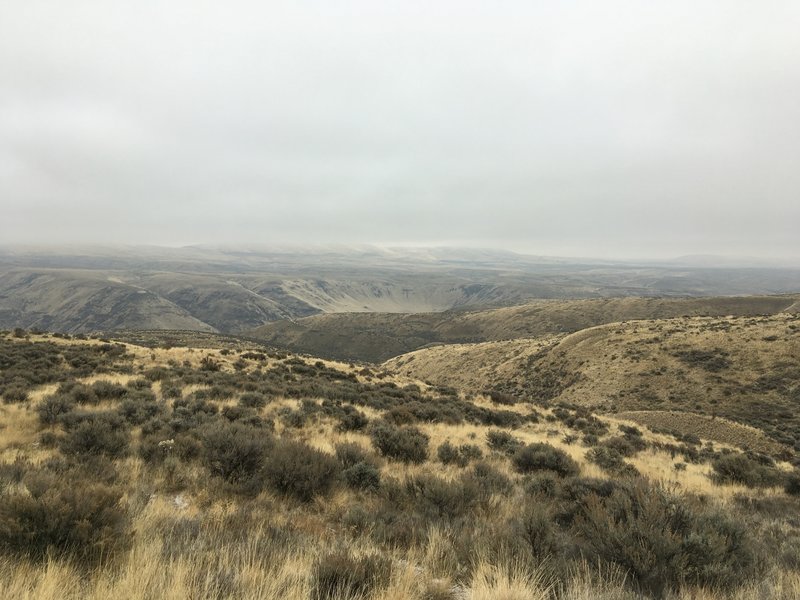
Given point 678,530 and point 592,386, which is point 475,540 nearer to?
point 678,530

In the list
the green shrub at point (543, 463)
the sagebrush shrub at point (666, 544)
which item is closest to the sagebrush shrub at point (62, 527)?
the sagebrush shrub at point (666, 544)

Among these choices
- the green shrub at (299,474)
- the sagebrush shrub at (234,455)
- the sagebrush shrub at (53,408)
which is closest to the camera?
the green shrub at (299,474)

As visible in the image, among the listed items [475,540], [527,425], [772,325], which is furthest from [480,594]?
[772,325]

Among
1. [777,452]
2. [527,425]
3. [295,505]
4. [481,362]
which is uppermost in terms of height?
[295,505]

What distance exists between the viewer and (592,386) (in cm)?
4425

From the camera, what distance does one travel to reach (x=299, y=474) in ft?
21.1

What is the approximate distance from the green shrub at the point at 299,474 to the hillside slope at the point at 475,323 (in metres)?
97.5

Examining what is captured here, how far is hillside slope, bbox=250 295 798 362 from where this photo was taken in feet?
326

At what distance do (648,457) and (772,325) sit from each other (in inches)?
1801

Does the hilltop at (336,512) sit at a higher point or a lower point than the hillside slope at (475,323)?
higher

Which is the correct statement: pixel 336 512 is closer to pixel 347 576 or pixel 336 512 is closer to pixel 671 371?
pixel 347 576

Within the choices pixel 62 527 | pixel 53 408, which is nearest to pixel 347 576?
pixel 62 527

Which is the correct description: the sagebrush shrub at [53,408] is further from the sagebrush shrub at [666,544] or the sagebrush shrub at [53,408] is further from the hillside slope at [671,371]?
the hillside slope at [671,371]

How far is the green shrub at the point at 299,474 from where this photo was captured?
6301mm
